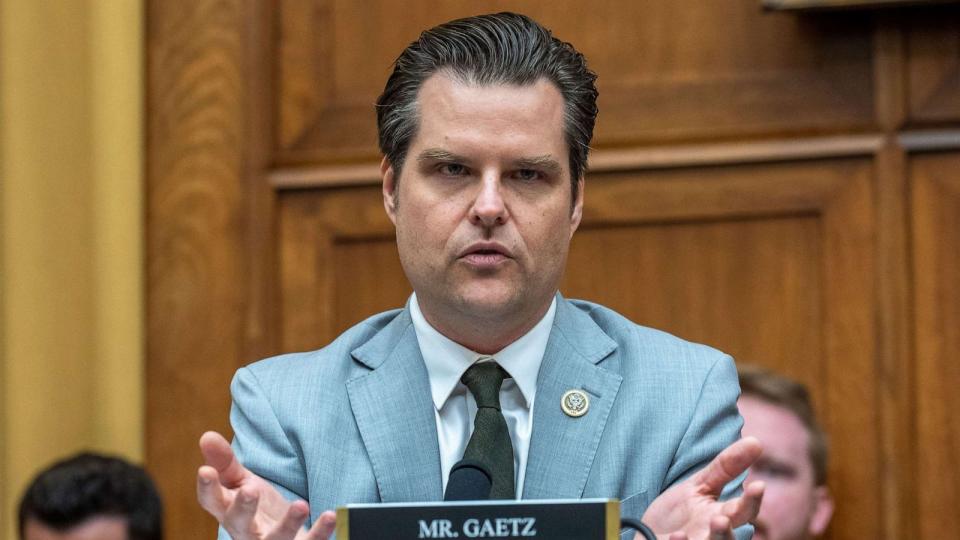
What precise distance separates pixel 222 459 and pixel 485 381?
1.55ft

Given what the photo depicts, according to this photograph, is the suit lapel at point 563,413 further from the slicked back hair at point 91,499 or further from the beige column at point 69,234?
the beige column at point 69,234

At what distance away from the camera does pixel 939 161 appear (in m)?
A: 3.59

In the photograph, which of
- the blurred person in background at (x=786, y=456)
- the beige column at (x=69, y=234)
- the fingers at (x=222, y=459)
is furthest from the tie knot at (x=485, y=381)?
the beige column at (x=69, y=234)

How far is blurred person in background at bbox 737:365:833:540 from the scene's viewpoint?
3361mm

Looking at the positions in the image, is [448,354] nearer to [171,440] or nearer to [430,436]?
[430,436]

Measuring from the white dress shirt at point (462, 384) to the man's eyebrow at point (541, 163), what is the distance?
24cm

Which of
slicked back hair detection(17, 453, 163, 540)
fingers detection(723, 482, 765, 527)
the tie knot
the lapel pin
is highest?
the tie knot

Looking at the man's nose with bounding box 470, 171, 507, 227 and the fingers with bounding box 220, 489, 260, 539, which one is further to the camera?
the man's nose with bounding box 470, 171, 507, 227

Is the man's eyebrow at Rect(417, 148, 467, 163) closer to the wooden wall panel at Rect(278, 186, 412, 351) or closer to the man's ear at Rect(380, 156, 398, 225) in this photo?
the man's ear at Rect(380, 156, 398, 225)

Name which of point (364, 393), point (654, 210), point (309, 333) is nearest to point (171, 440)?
point (309, 333)

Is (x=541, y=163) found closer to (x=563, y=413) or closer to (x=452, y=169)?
(x=452, y=169)

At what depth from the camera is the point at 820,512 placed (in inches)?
137

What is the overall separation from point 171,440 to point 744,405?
136 cm

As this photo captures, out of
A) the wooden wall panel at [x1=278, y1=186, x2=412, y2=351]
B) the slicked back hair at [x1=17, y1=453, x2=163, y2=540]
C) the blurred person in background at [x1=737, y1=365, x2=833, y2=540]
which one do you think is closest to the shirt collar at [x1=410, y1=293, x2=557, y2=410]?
the blurred person in background at [x1=737, y1=365, x2=833, y2=540]
